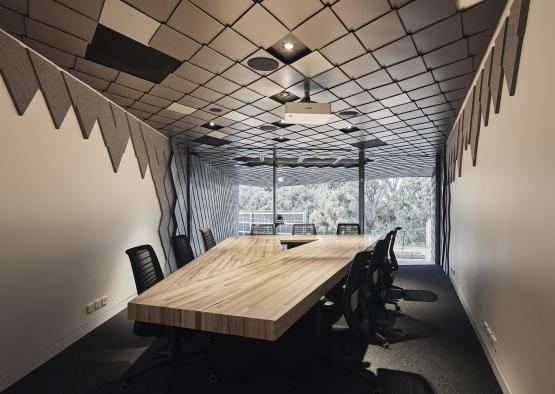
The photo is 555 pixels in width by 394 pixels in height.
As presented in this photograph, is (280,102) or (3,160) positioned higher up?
(280,102)

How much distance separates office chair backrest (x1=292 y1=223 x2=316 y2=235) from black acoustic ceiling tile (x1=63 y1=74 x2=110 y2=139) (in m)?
4.01

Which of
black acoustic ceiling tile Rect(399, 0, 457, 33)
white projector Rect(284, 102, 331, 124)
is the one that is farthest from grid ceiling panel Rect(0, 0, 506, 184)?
white projector Rect(284, 102, 331, 124)

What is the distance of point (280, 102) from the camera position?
4.28 meters

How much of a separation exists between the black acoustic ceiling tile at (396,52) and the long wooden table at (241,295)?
1.97 m

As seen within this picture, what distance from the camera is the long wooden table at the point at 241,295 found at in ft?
5.05

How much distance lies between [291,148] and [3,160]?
5.46m

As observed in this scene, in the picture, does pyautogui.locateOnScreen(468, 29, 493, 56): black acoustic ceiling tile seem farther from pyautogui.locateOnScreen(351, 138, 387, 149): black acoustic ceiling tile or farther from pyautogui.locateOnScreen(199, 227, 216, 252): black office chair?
pyautogui.locateOnScreen(199, 227, 216, 252): black office chair

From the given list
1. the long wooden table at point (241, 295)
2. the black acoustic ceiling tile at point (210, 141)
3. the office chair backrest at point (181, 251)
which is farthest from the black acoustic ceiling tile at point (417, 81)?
the black acoustic ceiling tile at point (210, 141)

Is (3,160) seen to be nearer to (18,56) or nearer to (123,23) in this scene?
(18,56)

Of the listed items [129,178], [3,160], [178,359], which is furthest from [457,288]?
[3,160]

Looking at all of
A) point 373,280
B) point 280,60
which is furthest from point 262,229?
point 280,60

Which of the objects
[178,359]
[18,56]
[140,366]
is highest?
[18,56]

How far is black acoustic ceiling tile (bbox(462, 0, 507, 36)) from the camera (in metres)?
2.28

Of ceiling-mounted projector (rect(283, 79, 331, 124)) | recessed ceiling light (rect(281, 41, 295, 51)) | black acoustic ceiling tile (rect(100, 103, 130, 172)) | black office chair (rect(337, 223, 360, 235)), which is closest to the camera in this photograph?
recessed ceiling light (rect(281, 41, 295, 51))
